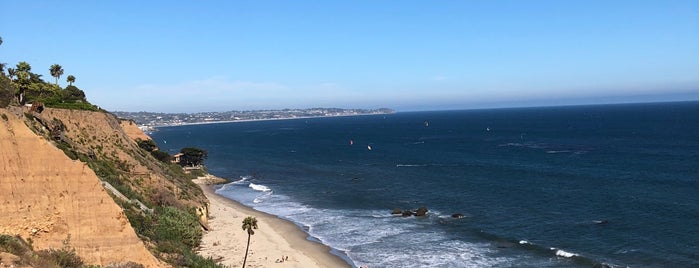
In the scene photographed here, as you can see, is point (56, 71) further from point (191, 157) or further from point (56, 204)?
point (56, 204)

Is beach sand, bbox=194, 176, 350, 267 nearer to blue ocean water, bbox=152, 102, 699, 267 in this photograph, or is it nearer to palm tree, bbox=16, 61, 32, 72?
blue ocean water, bbox=152, 102, 699, 267

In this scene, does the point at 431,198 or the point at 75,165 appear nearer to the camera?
the point at 75,165

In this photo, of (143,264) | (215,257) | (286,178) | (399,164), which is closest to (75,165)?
(143,264)

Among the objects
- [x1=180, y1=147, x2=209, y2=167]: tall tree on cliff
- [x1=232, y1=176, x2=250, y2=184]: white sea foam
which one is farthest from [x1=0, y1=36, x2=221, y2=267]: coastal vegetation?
[x1=180, y1=147, x2=209, y2=167]: tall tree on cliff

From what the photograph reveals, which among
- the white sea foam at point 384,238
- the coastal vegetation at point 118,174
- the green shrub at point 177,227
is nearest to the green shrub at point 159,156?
the coastal vegetation at point 118,174

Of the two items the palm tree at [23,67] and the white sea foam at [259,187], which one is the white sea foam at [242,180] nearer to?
the white sea foam at [259,187]

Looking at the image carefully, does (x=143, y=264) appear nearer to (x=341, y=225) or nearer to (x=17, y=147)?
(x=17, y=147)

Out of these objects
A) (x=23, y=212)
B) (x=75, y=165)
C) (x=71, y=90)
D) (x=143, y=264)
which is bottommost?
(x=143, y=264)

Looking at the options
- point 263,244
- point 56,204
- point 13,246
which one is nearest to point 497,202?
point 263,244
